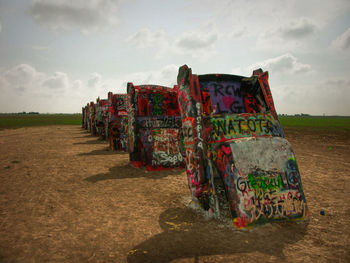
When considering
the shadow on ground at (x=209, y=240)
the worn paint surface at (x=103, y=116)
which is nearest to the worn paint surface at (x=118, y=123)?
the worn paint surface at (x=103, y=116)

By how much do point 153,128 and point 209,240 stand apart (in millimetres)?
5489

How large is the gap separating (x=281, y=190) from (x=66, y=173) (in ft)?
21.3

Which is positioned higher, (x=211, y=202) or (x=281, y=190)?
(x=281, y=190)

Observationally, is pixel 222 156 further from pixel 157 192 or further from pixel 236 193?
pixel 157 192

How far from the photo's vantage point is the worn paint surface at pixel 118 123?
12617mm

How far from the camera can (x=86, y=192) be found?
5.53 metres

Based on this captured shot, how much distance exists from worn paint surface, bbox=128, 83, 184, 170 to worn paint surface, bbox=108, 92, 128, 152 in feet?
13.3

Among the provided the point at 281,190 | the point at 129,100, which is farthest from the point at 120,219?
the point at 129,100

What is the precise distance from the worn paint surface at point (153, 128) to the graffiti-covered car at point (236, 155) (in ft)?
11.6

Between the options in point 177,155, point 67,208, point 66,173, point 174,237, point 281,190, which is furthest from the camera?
point 177,155

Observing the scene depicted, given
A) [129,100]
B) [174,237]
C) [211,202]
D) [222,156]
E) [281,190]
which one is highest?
[129,100]

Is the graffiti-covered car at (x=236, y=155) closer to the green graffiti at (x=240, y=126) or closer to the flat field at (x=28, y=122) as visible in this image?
the green graffiti at (x=240, y=126)

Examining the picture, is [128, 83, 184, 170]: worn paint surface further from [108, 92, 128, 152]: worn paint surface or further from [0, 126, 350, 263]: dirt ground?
Answer: [108, 92, 128, 152]: worn paint surface

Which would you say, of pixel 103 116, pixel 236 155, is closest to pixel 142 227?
pixel 236 155
